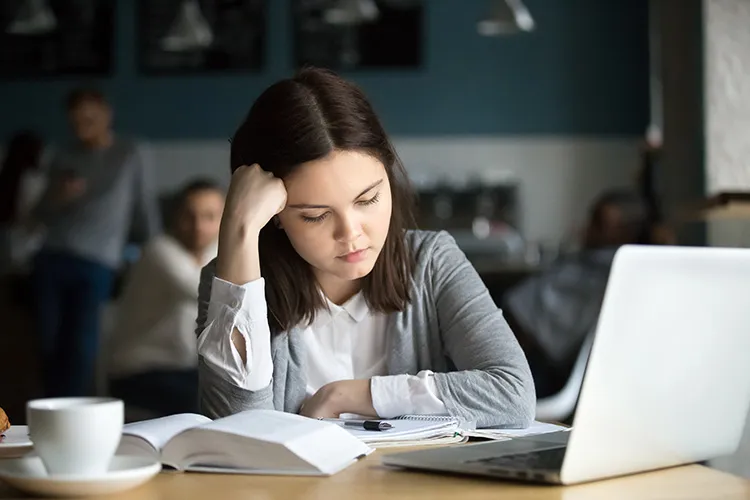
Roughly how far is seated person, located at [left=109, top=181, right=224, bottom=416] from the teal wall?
3.31 m

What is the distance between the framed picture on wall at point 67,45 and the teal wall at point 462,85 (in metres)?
0.08

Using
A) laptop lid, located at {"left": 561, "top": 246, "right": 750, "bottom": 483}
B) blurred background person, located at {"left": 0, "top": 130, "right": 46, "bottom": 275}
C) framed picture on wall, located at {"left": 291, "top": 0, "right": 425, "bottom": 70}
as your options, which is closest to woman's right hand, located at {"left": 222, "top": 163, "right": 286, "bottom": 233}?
laptop lid, located at {"left": 561, "top": 246, "right": 750, "bottom": 483}

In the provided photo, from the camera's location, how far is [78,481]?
95 centimetres

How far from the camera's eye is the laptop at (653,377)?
965 mm

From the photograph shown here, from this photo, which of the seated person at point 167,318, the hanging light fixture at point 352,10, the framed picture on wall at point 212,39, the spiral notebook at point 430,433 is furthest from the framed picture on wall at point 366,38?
the spiral notebook at point 430,433

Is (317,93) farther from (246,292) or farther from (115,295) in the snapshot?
(115,295)

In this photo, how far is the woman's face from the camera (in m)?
1.61

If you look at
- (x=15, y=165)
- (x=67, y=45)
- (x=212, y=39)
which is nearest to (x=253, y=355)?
(x=15, y=165)

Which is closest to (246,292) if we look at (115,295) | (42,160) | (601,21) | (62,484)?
(62,484)

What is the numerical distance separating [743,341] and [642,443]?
159 mm

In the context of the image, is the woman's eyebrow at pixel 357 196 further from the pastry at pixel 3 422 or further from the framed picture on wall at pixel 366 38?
the framed picture on wall at pixel 366 38

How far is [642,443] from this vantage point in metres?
1.05

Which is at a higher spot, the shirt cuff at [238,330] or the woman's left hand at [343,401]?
the shirt cuff at [238,330]

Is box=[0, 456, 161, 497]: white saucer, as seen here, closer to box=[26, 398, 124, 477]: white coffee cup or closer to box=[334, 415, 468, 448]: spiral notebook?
box=[26, 398, 124, 477]: white coffee cup
